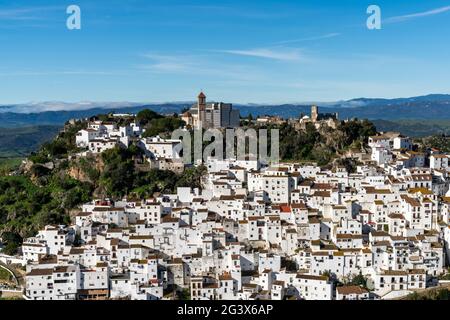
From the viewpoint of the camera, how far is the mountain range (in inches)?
2914

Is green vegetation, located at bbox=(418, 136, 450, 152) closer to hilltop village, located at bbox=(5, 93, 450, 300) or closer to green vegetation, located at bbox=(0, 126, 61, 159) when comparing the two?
hilltop village, located at bbox=(5, 93, 450, 300)

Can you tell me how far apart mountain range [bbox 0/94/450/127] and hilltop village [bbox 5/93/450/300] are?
44.3m

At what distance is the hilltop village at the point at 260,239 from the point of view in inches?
744

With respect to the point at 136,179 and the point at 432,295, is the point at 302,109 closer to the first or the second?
the point at 136,179

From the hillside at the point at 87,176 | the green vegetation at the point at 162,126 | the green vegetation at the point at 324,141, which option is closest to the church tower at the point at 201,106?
the green vegetation at the point at 162,126

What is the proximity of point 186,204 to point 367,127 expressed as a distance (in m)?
11.1

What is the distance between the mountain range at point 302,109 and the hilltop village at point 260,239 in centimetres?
4427

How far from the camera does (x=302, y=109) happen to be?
7650cm

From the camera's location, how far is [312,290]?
61.2 ft

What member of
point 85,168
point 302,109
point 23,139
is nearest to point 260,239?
point 85,168

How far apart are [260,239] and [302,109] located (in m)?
56.4

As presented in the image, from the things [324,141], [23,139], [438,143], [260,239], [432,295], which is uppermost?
[324,141]

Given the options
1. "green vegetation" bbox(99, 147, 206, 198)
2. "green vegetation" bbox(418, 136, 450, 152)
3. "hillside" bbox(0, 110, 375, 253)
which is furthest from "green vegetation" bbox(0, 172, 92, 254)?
"green vegetation" bbox(418, 136, 450, 152)

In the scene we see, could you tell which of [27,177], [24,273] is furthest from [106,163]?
[24,273]
